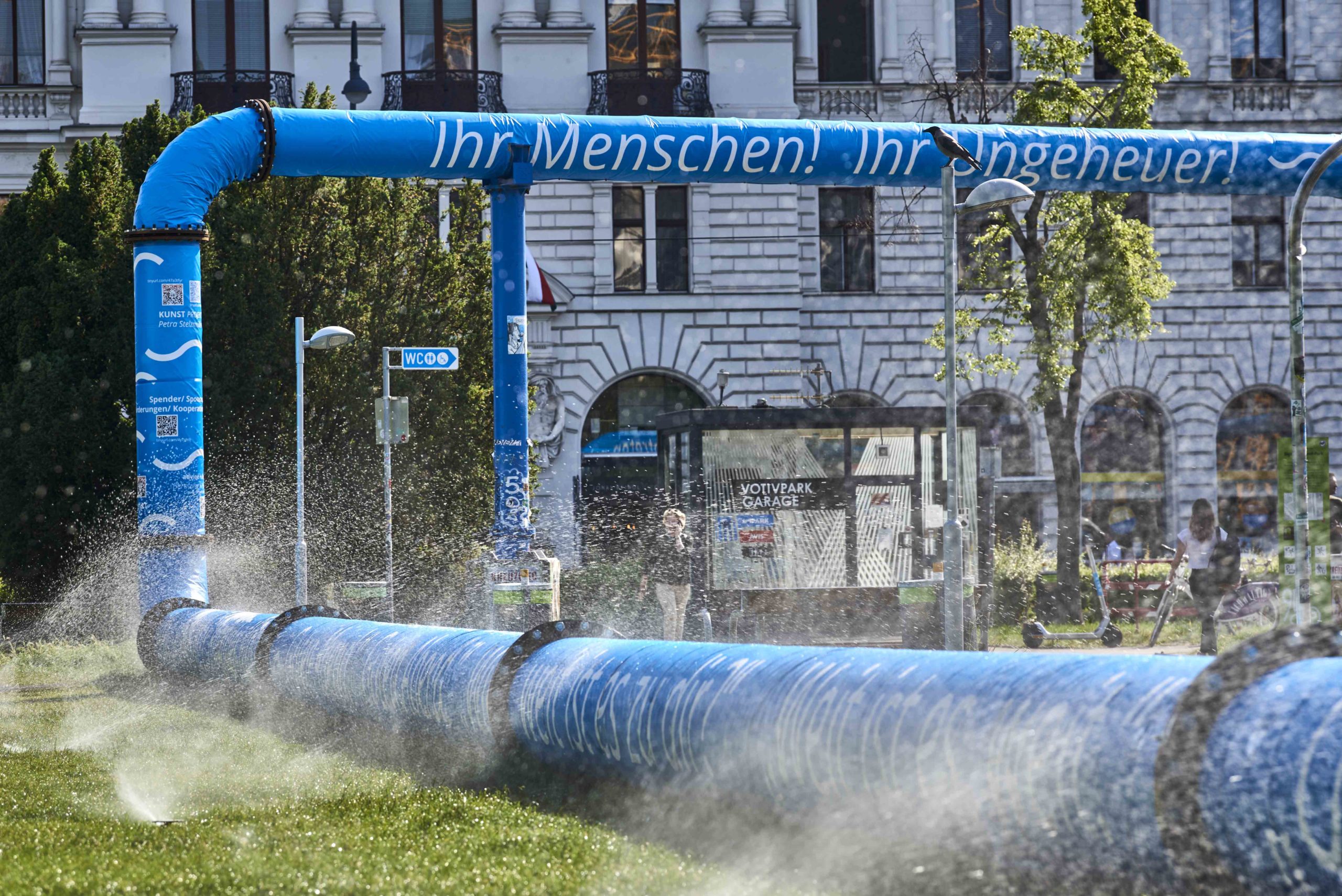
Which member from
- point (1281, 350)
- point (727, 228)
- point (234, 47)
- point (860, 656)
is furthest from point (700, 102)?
point (860, 656)

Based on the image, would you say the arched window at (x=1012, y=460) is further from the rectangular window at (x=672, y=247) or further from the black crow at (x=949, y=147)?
the black crow at (x=949, y=147)

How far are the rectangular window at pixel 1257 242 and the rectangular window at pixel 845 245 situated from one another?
8.29 m

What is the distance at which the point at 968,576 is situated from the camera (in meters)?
19.9

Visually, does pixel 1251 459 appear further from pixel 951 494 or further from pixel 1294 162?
pixel 951 494

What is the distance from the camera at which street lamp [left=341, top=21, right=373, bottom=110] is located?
1384 inches

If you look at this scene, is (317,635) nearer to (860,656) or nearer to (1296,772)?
(860,656)

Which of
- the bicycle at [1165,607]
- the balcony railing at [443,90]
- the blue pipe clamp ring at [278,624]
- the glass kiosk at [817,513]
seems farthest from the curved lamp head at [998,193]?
the balcony railing at [443,90]

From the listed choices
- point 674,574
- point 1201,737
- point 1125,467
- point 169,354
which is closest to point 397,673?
point 1201,737

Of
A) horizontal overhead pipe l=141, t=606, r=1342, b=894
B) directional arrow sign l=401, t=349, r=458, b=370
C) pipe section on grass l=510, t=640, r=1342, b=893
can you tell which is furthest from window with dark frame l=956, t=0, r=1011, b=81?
pipe section on grass l=510, t=640, r=1342, b=893

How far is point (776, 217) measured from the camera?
38719 mm

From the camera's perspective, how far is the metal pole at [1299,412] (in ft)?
53.6

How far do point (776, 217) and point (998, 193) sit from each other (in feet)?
67.3

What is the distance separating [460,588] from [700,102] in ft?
53.0

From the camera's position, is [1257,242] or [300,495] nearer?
[300,495]
